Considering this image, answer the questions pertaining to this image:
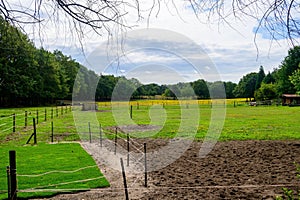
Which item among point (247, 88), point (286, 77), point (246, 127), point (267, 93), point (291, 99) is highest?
point (286, 77)

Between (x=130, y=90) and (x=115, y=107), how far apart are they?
2298cm

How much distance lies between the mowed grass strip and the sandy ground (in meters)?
0.31

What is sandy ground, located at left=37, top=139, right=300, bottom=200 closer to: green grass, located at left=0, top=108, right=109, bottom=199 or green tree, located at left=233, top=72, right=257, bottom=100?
green grass, located at left=0, top=108, right=109, bottom=199

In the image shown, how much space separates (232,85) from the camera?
9162 centimetres

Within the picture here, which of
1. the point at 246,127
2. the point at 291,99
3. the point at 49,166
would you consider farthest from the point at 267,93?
the point at 49,166

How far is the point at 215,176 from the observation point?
23.5 ft

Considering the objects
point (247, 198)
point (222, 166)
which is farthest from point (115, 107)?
point (247, 198)

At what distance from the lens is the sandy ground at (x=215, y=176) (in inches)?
233

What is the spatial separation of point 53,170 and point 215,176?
11.9 ft

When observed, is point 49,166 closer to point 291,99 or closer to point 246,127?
point 246,127

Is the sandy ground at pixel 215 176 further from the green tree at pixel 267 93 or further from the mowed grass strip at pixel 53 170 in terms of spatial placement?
the green tree at pixel 267 93

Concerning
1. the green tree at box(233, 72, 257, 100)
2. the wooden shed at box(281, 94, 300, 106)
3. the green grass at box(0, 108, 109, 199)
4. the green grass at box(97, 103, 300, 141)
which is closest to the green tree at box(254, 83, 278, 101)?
the wooden shed at box(281, 94, 300, 106)

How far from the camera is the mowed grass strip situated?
6348 millimetres

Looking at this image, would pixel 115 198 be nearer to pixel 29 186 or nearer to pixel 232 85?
pixel 29 186
